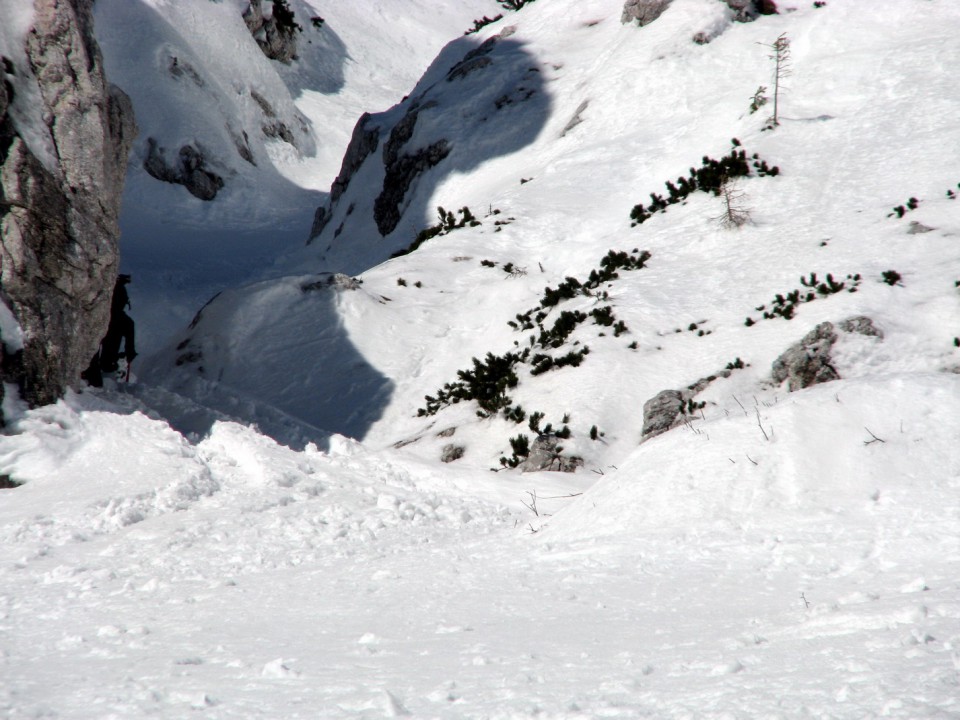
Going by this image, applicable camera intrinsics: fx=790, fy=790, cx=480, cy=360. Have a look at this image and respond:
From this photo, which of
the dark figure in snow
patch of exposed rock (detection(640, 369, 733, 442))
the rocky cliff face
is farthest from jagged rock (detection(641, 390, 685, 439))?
the dark figure in snow

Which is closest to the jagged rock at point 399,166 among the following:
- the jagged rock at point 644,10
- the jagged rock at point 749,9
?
the jagged rock at point 644,10

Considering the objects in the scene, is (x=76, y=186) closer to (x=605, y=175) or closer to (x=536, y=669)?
(x=536, y=669)

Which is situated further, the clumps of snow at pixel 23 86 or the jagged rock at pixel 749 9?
the jagged rock at pixel 749 9

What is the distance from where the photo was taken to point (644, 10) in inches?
940

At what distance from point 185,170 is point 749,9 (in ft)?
71.1

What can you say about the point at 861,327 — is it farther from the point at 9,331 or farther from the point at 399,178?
the point at 399,178

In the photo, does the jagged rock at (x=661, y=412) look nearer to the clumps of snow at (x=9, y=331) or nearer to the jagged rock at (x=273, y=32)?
the clumps of snow at (x=9, y=331)

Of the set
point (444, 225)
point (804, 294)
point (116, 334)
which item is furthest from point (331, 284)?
point (804, 294)

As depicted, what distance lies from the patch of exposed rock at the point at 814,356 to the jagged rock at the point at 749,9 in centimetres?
1448

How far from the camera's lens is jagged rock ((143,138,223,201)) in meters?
31.5

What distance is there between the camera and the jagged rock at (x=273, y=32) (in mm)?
43344

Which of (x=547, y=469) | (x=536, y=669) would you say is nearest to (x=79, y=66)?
(x=547, y=469)

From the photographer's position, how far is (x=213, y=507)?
779 centimetres

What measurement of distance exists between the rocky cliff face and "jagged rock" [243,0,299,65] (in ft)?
114
